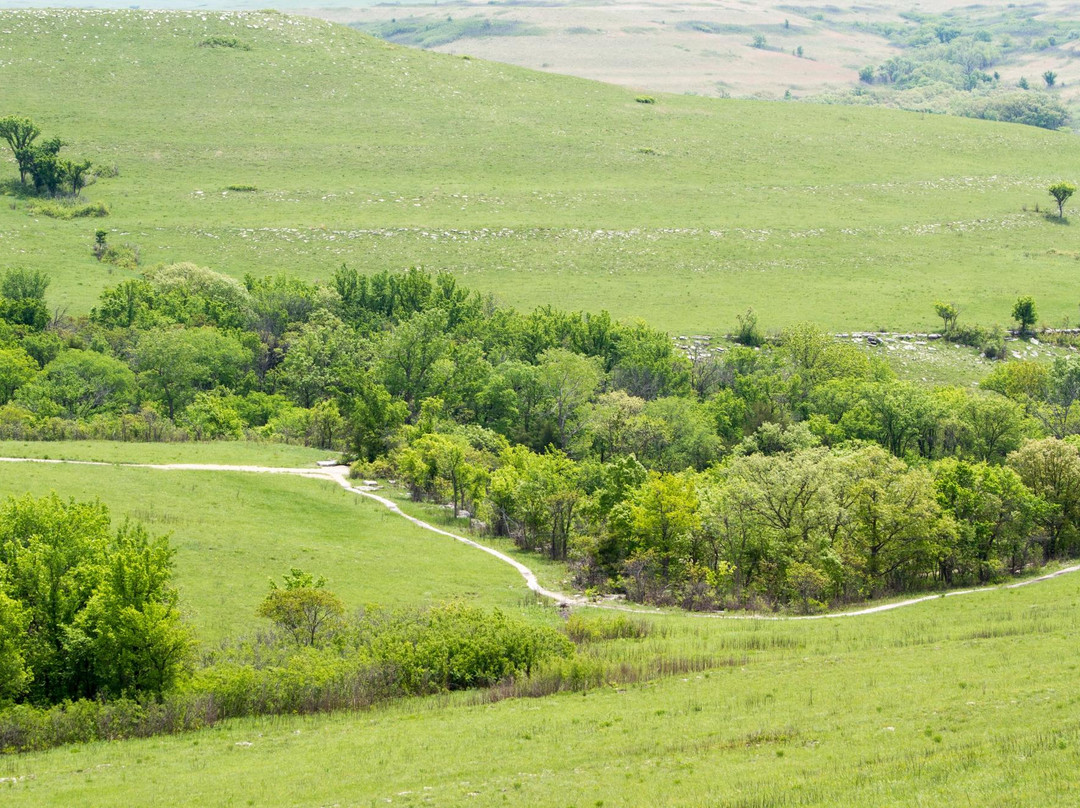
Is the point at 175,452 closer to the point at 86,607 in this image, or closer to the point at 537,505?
the point at 537,505

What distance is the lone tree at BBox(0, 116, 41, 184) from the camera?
143m

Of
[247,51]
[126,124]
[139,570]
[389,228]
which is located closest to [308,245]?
[389,228]

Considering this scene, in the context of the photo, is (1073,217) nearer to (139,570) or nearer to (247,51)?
(247,51)

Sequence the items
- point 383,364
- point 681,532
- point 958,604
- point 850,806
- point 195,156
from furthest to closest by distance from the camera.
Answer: point 195,156 → point 383,364 → point 681,532 → point 958,604 → point 850,806

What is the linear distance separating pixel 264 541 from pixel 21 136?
108286 mm

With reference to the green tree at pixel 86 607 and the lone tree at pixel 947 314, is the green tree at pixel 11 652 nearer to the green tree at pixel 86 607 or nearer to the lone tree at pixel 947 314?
the green tree at pixel 86 607

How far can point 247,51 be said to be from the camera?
585 feet

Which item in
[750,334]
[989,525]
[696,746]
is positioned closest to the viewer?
[696,746]

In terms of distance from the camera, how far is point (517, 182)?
154 meters

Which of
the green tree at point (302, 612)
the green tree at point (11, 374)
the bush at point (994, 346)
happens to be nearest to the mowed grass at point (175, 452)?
the green tree at point (11, 374)

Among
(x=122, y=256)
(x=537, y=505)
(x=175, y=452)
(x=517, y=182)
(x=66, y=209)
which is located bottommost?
(x=175, y=452)

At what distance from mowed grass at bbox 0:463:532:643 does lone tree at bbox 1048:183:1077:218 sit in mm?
122793

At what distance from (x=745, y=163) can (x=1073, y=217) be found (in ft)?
148

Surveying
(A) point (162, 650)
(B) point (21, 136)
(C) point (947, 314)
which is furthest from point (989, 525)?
(B) point (21, 136)
